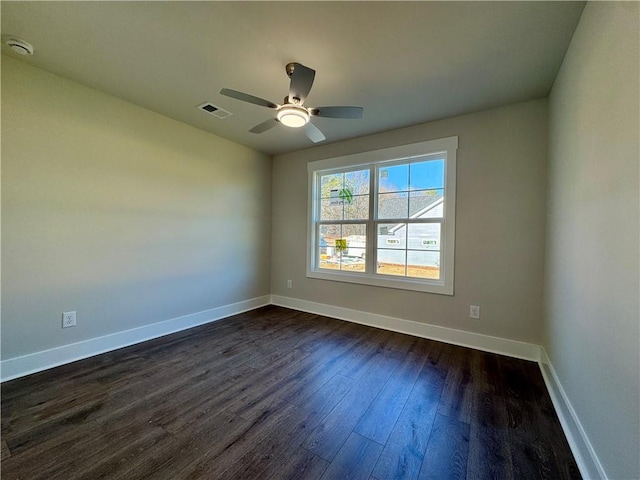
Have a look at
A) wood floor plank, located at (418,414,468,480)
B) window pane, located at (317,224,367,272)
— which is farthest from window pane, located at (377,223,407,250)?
wood floor plank, located at (418,414,468,480)

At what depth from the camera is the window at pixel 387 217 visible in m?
2.97

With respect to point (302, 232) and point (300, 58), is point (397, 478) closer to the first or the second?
point (300, 58)

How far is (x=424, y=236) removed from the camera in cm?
310

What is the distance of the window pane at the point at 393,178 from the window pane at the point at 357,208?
0.92 ft

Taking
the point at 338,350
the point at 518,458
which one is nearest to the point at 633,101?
the point at 518,458

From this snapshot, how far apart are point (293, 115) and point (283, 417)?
2.12 metres

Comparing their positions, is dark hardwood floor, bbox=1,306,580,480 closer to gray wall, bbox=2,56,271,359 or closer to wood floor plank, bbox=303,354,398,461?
wood floor plank, bbox=303,354,398,461

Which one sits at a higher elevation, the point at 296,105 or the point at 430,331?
the point at 296,105

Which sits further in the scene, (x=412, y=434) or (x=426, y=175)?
(x=426, y=175)

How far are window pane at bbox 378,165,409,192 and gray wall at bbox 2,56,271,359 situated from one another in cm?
213

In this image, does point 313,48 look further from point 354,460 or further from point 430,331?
point 430,331

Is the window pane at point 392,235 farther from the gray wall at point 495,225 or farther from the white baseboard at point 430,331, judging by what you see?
the white baseboard at point 430,331

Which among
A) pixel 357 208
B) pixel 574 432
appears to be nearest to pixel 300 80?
pixel 357 208

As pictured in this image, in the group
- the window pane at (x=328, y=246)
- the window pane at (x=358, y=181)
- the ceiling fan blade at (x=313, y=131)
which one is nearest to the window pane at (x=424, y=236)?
the window pane at (x=358, y=181)
